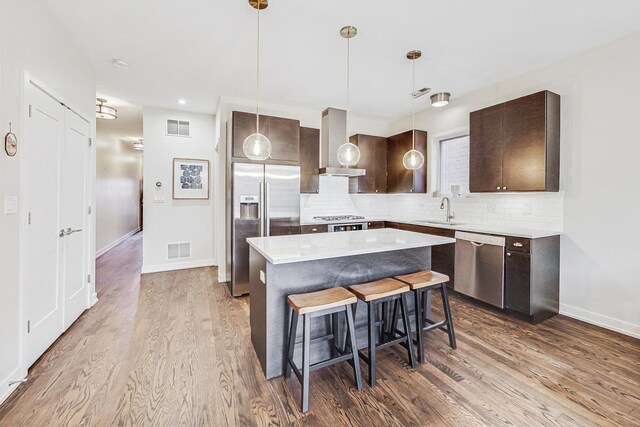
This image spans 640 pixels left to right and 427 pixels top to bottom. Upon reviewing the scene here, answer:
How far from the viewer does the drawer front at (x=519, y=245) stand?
9.77ft

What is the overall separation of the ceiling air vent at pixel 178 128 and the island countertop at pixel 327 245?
12.0 ft

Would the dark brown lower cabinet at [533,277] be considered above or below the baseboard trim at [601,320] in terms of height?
above

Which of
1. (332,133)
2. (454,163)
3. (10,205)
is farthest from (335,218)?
(10,205)

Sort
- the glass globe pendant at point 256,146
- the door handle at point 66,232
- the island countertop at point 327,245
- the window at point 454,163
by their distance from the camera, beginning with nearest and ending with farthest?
1. the island countertop at point 327,245
2. the glass globe pendant at point 256,146
3. the door handle at point 66,232
4. the window at point 454,163

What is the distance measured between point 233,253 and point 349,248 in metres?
2.20

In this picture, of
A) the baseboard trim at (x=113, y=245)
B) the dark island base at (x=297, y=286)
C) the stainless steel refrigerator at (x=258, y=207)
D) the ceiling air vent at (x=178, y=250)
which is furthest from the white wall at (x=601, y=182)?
the baseboard trim at (x=113, y=245)

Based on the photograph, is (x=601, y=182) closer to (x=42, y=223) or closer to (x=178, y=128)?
(x=42, y=223)

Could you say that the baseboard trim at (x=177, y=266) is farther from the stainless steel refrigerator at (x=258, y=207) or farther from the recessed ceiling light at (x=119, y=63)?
the recessed ceiling light at (x=119, y=63)

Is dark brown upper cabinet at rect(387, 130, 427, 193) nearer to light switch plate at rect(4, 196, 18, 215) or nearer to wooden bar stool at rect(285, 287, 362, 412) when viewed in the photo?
wooden bar stool at rect(285, 287, 362, 412)

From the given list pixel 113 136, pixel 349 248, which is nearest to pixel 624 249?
pixel 349 248

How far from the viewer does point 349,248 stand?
222 cm

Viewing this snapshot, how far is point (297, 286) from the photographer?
220 cm

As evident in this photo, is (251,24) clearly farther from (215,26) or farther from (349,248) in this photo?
(349,248)

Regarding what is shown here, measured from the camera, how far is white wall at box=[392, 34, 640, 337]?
275 centimetres
